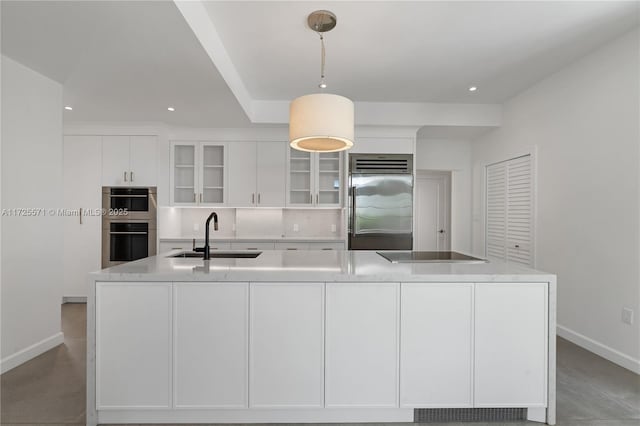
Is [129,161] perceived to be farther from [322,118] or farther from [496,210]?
[496,210]

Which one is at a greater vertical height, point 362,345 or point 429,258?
point 429,258

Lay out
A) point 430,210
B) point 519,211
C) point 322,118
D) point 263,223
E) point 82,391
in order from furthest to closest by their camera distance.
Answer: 1. point 430,210
2. point 263,223
3. point 519,211
4. point 82,391
5. point 322,118

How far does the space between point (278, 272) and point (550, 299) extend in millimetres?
1529

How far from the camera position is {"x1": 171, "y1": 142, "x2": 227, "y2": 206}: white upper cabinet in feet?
14.9

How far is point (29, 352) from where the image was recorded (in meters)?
2.74

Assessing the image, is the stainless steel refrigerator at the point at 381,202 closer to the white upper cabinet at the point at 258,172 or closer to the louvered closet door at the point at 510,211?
the white upper cabinet at the point at 258,172

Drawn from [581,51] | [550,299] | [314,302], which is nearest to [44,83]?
[314,302]

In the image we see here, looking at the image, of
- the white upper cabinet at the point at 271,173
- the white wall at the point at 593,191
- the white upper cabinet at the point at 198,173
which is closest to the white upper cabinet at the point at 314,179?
the white upper cabinet at the point at 271,173

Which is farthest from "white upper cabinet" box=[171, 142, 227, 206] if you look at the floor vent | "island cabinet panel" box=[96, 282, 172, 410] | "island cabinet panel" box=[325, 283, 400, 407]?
the floor vent

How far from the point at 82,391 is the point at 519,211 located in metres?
4.54

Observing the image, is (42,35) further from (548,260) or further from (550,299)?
(548,260)

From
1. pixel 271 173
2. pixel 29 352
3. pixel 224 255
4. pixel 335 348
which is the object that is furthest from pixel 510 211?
pixel 29 352

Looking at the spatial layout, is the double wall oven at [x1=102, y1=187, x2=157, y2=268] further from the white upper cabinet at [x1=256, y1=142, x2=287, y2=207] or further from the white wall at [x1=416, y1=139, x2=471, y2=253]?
the white wall at [x1=416, y1=139, x2=471, y2=253]

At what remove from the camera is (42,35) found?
2189mm
